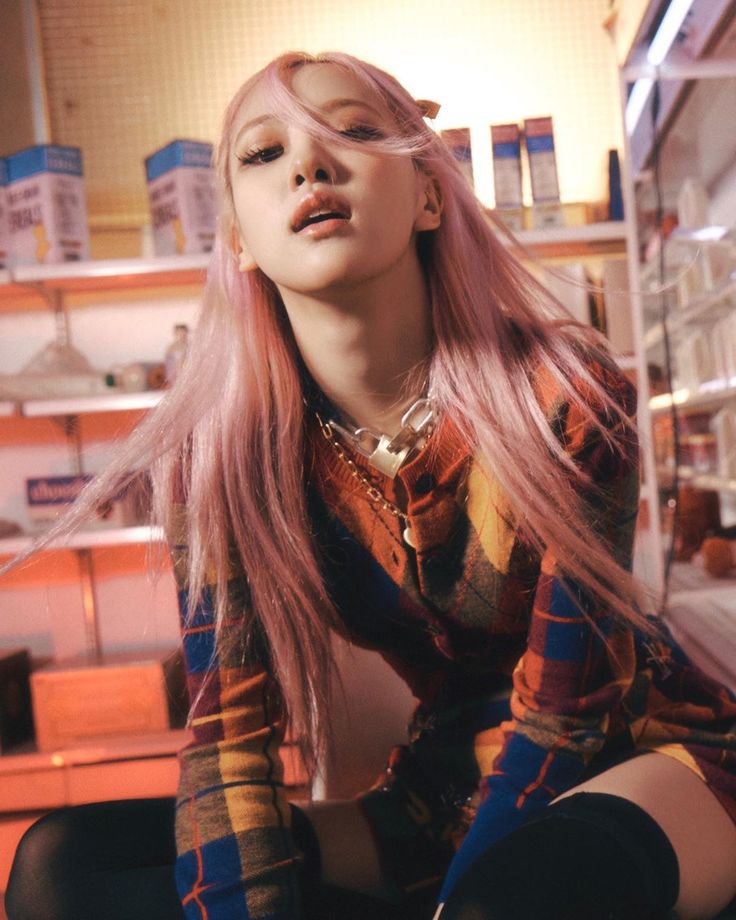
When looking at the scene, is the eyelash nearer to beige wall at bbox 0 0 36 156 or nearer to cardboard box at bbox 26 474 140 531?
cardboard box at bbox 26 474 140 531

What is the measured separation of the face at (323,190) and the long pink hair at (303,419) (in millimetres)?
18

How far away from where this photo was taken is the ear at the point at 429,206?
96 cm

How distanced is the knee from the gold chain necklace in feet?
1.55

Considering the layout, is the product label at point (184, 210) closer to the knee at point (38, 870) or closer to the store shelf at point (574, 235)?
the store shelf at point (574, 235)

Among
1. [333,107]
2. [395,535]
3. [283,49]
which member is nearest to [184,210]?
[283,49]

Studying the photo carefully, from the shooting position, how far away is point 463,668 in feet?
3.34

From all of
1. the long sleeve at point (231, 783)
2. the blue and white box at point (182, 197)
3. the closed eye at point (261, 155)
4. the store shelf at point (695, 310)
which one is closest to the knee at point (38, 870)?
the long sleeve at point (231, 783)

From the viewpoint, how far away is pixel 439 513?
3.02 ft

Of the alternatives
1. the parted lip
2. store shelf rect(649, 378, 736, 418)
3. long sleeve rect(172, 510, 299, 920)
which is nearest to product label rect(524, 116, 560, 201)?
store shelf rect(649, 378, 736, 418)

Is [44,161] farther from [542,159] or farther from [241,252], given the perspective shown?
[241,252]

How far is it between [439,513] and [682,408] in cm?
195

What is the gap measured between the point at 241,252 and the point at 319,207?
0.18 metres

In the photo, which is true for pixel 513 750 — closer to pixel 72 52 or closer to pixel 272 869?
pixel 272 869

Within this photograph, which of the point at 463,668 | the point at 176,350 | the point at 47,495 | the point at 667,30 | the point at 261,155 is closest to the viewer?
the point at 261,155
